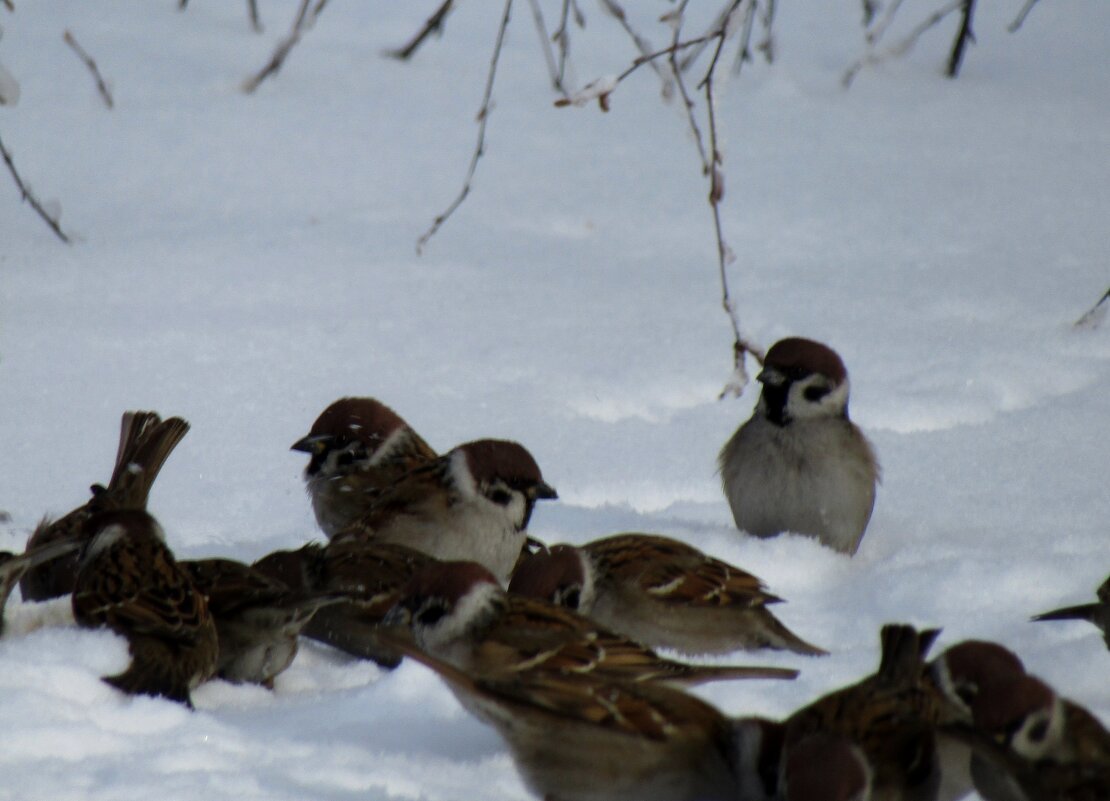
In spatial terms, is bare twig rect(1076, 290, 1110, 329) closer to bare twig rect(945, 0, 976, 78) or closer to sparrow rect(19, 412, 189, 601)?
bare twig rect(945, 0, 976, 78)

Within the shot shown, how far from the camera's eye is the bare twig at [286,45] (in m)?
6.29

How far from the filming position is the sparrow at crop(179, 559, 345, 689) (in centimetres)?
375

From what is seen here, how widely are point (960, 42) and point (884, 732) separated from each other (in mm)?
6780

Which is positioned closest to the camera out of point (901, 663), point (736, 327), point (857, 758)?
point (857, 758)

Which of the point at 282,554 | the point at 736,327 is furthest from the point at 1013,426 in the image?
the point at 282,554

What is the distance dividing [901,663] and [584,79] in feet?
20.0

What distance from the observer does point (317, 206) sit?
7836mm

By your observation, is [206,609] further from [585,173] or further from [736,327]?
[585,173]

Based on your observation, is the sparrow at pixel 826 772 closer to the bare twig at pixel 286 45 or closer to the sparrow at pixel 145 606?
the sparrow at pixel 145 606

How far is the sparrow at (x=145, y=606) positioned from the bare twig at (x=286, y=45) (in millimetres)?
2511

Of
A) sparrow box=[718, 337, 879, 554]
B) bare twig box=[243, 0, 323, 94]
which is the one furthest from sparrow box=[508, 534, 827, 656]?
bare twig box=[243, 0, 323, 94]

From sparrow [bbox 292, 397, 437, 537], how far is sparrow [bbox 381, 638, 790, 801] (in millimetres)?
2038

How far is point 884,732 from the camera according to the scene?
2.78 metres

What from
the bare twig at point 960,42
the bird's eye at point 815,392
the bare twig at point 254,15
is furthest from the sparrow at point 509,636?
the bare twig at point 254,15
